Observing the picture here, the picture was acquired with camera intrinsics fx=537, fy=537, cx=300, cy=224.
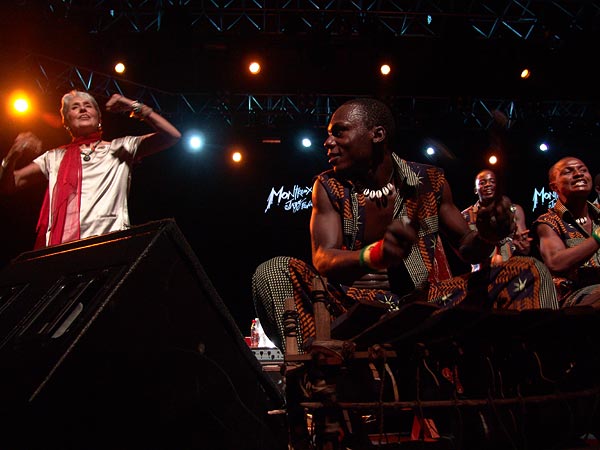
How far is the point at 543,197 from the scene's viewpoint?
11297 mm

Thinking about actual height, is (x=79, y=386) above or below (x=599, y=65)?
below

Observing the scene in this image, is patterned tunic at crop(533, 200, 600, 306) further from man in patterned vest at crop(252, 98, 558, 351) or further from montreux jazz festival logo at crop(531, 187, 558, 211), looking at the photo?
montreux jazz festival logo at crop(531, 187, 558, 211)

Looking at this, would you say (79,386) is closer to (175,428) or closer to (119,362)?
(119,362)

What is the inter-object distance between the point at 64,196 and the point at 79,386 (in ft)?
7.93

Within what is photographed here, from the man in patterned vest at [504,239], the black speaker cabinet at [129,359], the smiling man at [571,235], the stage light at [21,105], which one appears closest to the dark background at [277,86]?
the stage light at [21,105]

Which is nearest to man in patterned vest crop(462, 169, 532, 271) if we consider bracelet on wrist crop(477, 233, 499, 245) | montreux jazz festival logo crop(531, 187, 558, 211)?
bracelet on wrist crop(477, 233, 499, 245)

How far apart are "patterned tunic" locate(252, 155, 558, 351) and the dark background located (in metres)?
5.99

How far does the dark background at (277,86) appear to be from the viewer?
8.48 metres

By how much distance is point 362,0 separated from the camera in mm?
8617

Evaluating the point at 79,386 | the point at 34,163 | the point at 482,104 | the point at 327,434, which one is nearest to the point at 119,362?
the point at 79,386

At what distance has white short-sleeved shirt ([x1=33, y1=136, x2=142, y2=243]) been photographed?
144 inches

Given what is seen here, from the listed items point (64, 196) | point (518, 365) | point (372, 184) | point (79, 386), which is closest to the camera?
point (79, 386)

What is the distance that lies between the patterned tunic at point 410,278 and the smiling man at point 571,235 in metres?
1.22

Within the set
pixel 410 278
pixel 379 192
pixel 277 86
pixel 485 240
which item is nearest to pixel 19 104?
pixel 277 86
